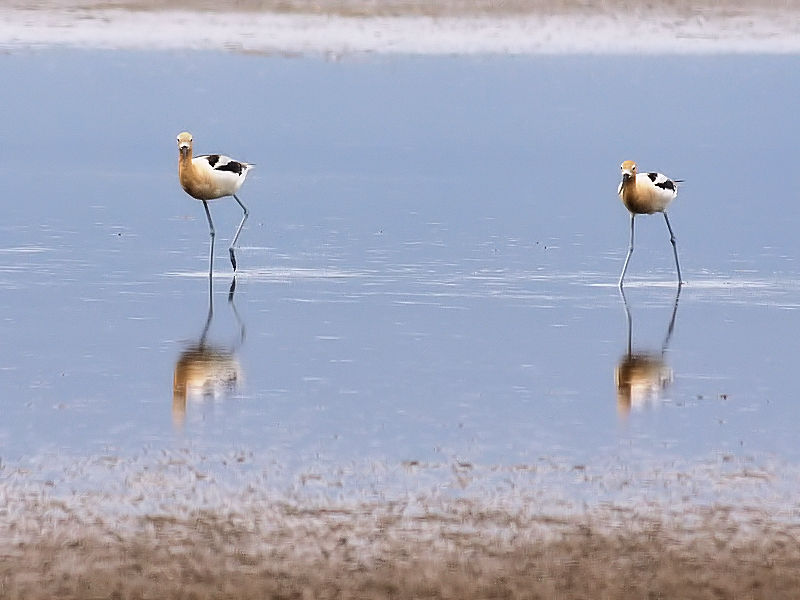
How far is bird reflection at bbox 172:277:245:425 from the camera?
30.4ft

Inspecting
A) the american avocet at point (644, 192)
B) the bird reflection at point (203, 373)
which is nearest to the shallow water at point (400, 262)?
the bird reflection at point (203, 373)

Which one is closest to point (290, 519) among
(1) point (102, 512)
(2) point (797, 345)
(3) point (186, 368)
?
(1) point (102, 512)

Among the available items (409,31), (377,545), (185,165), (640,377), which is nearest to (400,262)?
(185,165)

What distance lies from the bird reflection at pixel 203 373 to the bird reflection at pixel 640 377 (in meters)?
2.13

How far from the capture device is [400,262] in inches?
568

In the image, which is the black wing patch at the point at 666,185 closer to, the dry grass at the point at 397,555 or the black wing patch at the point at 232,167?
the black wing patch at the point at 232,167

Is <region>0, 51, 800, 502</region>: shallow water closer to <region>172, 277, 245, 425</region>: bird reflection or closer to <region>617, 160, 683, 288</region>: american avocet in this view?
<region>172, 277, 245, 425</region>: bird reflection

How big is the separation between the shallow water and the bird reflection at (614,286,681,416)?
5cm

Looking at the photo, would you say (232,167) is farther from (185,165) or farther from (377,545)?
(377,545)

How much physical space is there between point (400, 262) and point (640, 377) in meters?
4.70

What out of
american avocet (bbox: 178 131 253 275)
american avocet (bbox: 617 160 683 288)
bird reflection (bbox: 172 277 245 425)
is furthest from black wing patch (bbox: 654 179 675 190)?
bird reflection (bbox: 172 277 245 425)

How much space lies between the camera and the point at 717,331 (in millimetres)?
11633

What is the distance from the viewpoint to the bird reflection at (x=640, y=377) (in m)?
9.38

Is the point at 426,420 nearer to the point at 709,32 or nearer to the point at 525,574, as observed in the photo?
the point at 525,574
